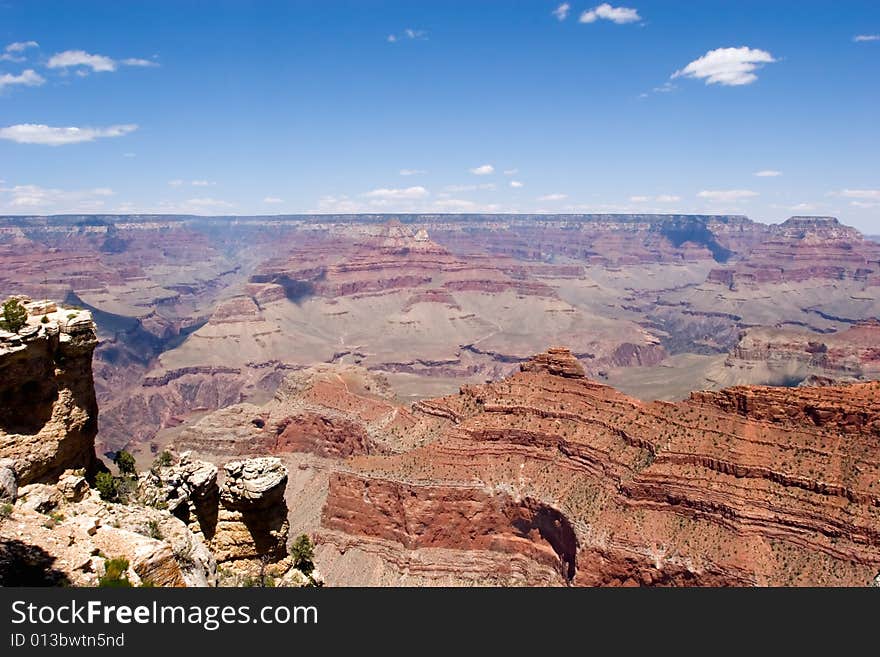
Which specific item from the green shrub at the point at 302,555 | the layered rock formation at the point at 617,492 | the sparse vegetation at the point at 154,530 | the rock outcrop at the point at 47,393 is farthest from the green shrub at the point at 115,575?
the layered rock formation at the point at 617,492

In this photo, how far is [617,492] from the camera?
60.4 meters

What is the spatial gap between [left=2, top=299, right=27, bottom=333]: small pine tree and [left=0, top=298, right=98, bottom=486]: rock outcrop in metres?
0.25

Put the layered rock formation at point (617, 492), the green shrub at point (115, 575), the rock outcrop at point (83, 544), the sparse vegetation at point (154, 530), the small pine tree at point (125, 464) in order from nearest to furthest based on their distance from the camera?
the green shrub at point (115, 575)
the rock outcrop at point (83, 544)
the sparse vegetation at point (154, 530)
the small pine tree at point (125, 464)
the layered rock formation at point (617, 492)

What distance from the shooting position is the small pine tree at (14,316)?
24.0 m

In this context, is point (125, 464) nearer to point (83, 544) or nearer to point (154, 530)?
point (154, 530)

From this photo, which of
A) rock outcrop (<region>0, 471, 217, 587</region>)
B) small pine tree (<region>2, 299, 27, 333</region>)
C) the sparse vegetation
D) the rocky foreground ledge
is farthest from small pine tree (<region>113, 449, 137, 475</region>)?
small pine tree (<region>2, 299, 27, 333</region>)

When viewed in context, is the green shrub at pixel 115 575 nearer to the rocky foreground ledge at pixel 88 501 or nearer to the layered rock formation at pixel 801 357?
the rocky foreground ledge at pixel 88 501

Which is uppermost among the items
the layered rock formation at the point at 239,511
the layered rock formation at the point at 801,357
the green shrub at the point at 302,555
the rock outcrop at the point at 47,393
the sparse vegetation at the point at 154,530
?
the rock outcrop at the point at 47,393

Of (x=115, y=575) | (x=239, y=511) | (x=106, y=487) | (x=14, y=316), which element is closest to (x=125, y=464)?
(x=106, y=487)

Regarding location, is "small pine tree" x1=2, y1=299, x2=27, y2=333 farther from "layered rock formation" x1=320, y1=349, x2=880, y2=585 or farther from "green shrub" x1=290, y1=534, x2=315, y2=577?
"layered rock formation" x1=320, y1=349, x2=880, y2=585

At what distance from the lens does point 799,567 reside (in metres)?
49.9

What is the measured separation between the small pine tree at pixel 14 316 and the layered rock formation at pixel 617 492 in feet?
163

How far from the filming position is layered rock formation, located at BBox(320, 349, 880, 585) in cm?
5156

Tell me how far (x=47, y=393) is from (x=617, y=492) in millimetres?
51299
